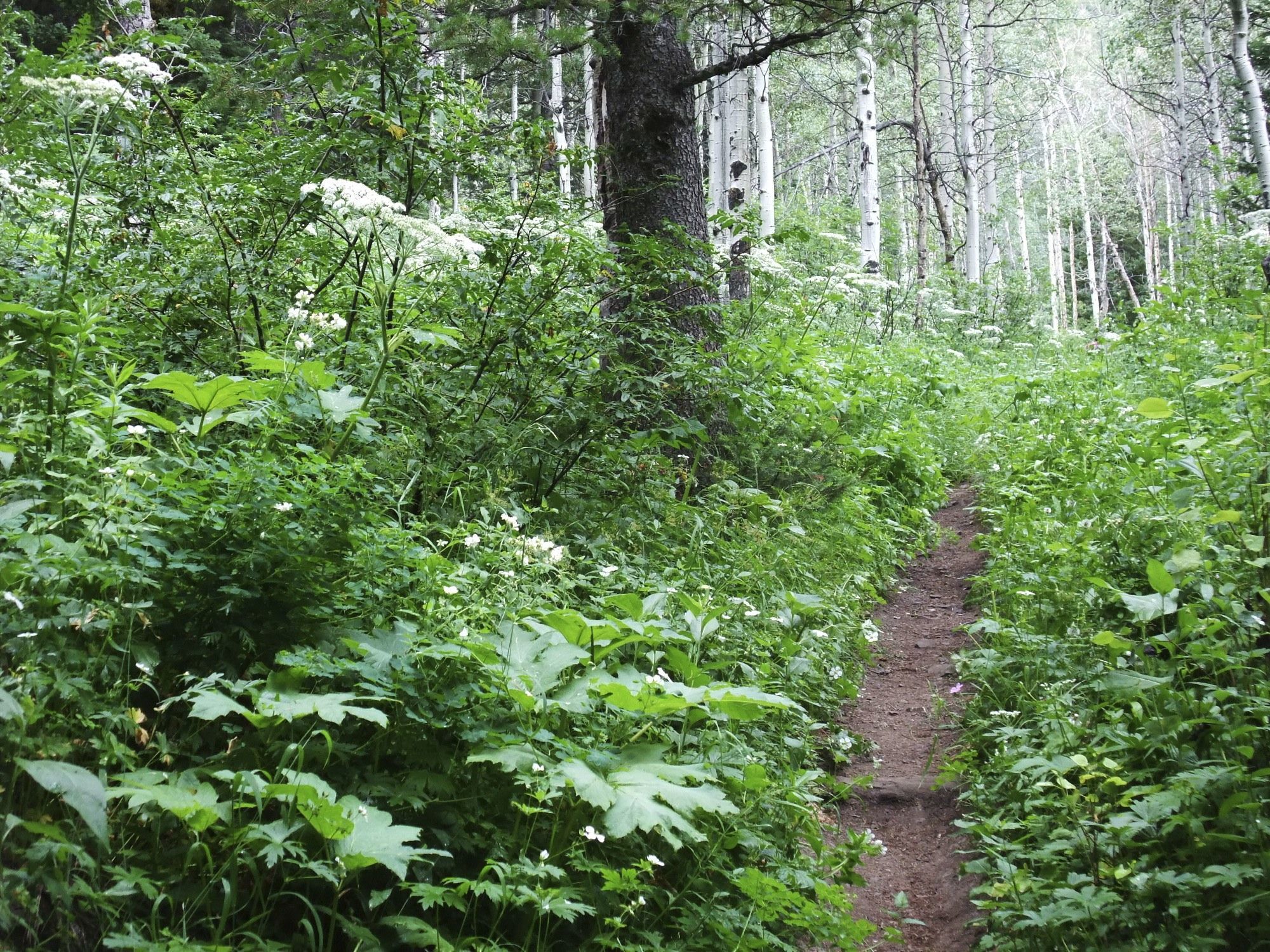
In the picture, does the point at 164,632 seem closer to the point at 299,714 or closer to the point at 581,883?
the point at 299,714

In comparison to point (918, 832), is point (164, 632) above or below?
above

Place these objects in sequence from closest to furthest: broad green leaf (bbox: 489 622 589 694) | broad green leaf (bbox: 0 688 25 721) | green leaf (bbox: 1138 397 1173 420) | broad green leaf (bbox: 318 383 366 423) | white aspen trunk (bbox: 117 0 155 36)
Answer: broad green leaf (bbox: 0 688 25 721), broad green leaf (bbox: 489 622 589 694), broad green leaf (bbox: 318 383 366 423), green leaf (bbox: 1138 397 1173 420), white aspen trunk (bbox: 117 0 155 36)

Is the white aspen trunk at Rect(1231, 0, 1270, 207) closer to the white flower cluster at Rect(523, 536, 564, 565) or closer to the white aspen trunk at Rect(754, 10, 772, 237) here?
the white aspen trunk at Rect(754, 10, 772, 237)

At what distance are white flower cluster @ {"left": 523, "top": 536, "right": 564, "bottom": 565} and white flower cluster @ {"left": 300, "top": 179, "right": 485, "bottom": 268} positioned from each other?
1406 mm

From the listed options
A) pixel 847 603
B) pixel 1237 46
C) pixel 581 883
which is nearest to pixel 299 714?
pixel 581 883

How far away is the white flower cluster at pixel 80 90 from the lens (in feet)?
10.9

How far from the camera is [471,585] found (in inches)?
123

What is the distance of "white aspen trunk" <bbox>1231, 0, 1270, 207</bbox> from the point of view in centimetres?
921

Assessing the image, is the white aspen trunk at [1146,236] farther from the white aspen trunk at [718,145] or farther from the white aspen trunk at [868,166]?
the white aspen trunk at [718,145]

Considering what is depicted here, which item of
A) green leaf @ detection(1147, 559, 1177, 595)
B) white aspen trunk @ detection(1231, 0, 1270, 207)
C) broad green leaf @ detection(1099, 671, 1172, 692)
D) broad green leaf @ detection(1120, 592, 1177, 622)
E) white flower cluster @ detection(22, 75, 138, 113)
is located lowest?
broad green leaf @ detection(1099, 671, 1172, 692)

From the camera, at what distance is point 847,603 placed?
5.14 m

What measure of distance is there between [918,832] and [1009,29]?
Result: 38.4 m

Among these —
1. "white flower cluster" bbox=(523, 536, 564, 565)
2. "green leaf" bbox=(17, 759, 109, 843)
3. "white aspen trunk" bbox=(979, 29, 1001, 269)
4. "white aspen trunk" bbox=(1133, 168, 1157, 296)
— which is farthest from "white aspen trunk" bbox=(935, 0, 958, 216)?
"green leaf" bbox=(17, 759, 109, 843)

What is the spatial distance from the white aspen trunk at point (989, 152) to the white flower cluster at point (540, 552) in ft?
55.4
